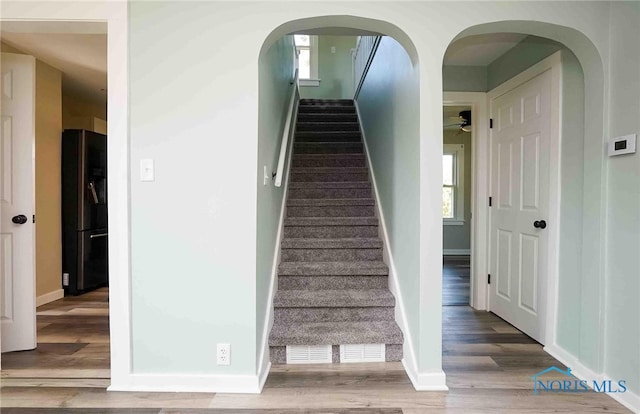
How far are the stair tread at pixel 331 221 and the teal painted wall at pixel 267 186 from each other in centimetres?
25

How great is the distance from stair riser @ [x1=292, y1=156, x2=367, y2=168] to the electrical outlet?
2266mm

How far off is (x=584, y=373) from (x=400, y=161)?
64.5 inches

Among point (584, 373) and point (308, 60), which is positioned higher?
point (308, 60)

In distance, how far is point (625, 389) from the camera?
1725 millimetres

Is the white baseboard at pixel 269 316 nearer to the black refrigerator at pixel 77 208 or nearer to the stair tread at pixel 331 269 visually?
the stair tread at pixel 331 269

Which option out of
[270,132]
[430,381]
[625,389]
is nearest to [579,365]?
[625,389]

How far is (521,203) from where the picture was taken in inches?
103

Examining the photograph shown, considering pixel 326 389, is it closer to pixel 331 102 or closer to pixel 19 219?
pixel 19 219

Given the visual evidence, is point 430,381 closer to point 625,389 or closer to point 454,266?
point 625,389

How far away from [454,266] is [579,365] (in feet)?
10.4

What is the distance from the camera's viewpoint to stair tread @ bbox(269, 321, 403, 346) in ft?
7.00

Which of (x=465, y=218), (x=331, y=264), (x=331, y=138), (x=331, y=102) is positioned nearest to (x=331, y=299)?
(x=331, y=264)

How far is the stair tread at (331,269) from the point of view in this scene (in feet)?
8.30

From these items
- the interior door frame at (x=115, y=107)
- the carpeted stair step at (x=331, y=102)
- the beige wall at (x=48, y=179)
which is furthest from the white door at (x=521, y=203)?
the beige wall at (x=48, y=179)
